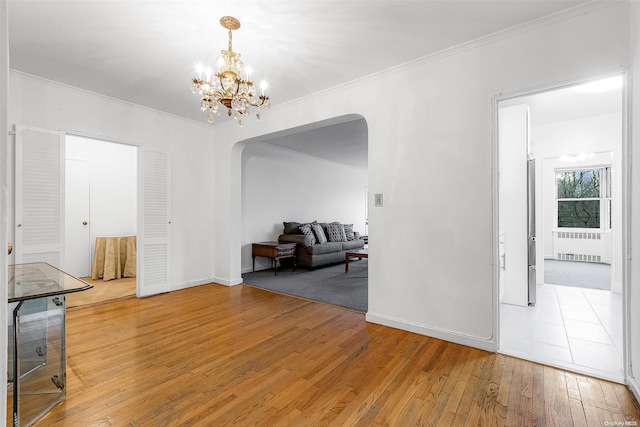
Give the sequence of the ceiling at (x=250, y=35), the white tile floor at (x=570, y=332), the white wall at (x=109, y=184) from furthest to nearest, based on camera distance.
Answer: the white wall at (x=109, y=184) → the white tile floor at (x=570, y=332) → the ceiling at (x=250, y=35)

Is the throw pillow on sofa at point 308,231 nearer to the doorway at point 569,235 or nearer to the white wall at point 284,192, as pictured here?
the white wall at point 284,192

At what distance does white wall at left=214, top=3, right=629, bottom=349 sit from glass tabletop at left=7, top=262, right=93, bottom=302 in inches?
99.4

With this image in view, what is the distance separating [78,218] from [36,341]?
3534 mm

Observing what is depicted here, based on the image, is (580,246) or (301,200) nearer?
(580,246)

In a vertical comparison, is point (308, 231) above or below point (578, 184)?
below

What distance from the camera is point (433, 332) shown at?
2773 mm

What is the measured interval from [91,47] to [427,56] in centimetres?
310

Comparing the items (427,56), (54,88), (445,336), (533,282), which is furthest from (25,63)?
(533,282)

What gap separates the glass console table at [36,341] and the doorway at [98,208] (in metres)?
2.49

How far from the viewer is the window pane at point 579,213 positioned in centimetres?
643

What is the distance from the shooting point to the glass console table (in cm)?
158

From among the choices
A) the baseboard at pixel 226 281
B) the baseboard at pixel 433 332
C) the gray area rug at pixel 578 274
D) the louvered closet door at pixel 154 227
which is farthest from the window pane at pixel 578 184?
the louvered closet door at pixel 154 227

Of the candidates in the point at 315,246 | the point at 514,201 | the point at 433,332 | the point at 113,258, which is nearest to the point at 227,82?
the point at 433,332

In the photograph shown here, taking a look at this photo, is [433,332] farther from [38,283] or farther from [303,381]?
[38,283]
